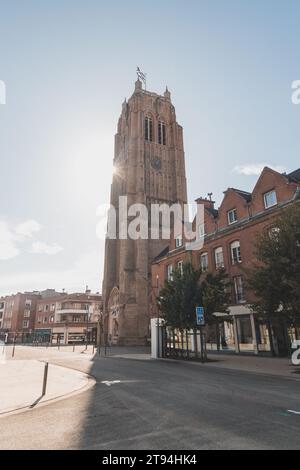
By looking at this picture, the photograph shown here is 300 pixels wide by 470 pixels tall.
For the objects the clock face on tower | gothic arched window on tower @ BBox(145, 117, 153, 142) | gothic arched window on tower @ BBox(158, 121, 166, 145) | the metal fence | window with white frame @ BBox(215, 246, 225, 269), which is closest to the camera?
the metal fence

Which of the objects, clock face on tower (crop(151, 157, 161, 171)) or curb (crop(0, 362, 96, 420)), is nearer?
curb (crop(0, 362, 96, 420))

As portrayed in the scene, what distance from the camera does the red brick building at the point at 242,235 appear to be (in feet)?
70.8

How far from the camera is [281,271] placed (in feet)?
48.2

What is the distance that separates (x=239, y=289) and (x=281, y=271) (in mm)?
9484

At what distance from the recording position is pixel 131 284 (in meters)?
46.0

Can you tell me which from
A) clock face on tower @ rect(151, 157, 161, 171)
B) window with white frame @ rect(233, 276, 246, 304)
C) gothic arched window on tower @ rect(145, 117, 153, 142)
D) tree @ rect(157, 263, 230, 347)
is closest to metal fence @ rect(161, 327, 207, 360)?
tree @ rect(157, 263, 230, 347)

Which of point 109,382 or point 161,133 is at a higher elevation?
point 161,133

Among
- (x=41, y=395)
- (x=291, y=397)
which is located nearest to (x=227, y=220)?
(x=291, y=397)

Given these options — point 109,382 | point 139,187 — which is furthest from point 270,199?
point 139,187

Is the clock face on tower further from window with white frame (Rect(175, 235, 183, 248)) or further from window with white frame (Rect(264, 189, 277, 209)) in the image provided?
window with white frame (Rect(264, 189, 277, 209))

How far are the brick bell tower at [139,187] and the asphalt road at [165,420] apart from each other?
1369 inches

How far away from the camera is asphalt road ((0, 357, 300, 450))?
491 cm

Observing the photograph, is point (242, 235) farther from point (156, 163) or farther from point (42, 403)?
point (156, 163)
